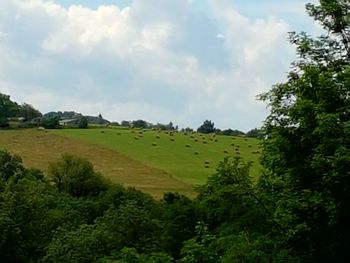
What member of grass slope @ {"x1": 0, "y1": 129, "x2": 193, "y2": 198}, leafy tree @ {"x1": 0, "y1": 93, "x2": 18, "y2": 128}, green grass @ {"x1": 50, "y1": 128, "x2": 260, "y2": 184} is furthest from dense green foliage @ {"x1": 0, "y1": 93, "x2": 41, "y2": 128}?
green grass @ {"x1": 50, "y1": 128, "x2": 260, "y2": 184}

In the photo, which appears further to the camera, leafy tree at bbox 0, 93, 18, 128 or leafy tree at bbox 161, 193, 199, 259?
leafy tree at bbox 0, 93, 18, 128

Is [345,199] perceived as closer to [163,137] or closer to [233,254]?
[233,254]

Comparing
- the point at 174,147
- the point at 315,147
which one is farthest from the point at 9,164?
the point at 315,147

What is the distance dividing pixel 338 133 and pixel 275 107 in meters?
3.16

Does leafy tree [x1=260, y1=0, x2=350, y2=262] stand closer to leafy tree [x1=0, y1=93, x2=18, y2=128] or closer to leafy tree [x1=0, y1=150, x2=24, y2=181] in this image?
leafy tree [x1=0, y1=150, x2=24, y2=181]

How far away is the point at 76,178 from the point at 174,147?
733 inches

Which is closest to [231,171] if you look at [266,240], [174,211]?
[266,240]

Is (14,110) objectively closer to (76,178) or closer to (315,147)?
(76,178)

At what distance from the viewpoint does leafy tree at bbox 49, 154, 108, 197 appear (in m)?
92.8

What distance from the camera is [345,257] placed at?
19.8 metres

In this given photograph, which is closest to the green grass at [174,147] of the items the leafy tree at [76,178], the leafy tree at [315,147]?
the leafy tree at [76,178]

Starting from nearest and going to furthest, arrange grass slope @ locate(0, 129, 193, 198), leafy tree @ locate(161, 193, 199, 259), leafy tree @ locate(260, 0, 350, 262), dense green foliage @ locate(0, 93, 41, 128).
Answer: leafy tree @ locate(260, 0, 350, 262)
leafy tree @ locate(161, 193, 199, 259)
grass slope @ locate(0, 129, 193, 198)
dense green foliage @ locate(0, 93, 41, 128)

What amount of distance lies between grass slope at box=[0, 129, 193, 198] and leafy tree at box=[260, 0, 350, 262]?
61.3 meters

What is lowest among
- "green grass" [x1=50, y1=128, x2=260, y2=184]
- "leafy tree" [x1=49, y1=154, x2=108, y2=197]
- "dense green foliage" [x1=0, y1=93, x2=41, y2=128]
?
"leafy tree" [x1=49, y1=154, x2=108, y2=197]
